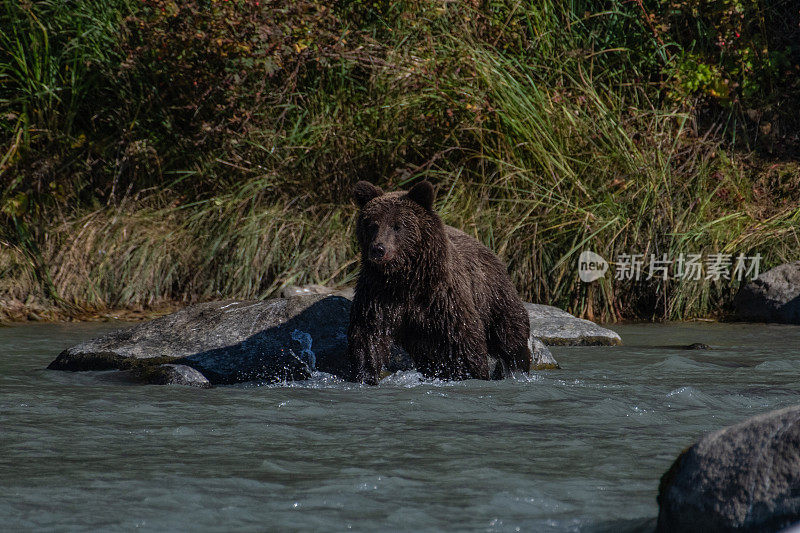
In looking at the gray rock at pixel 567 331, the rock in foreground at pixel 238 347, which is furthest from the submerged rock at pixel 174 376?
the gray rock at pixel 567 331

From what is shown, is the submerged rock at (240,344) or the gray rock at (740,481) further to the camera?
the submerged rock at (240,344)

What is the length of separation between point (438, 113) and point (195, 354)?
17.5 feet

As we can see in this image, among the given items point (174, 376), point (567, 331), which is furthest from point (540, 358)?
point (174, 376)

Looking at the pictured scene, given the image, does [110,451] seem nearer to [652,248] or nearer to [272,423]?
[272,423]

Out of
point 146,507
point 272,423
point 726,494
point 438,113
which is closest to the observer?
point 726,494

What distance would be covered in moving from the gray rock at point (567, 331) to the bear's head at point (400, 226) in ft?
8.68

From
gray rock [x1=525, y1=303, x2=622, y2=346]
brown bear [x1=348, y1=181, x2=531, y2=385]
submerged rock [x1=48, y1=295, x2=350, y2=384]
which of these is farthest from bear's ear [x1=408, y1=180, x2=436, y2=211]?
gray rock [x1=525, y1=303, x2=622, y2=346]

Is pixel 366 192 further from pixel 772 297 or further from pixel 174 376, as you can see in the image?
pixel 772 297

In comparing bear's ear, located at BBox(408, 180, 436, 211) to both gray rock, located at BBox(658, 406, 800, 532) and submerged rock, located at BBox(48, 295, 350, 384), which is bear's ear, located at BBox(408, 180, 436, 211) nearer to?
submerged rock, located at BBox(48, 295, 350, 384)

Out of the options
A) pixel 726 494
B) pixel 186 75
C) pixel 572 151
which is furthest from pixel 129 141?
pixel 726 494

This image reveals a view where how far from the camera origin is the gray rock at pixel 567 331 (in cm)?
849

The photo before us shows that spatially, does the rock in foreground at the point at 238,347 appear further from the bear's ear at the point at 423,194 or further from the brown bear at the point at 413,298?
the bear's ear at the point at 423,194

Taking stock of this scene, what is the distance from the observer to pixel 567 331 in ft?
28.1

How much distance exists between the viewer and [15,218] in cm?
1157
